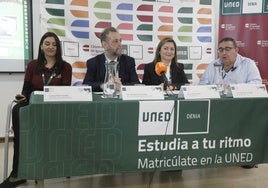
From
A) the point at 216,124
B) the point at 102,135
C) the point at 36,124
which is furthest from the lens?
the point at 216,124

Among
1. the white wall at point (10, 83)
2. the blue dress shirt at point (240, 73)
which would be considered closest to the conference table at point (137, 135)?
the blue dress shirt at point (240, 73)

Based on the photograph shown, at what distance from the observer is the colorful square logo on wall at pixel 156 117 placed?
181cm

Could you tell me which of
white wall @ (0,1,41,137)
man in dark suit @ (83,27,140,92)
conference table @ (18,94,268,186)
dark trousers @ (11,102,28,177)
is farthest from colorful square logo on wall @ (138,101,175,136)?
white wall @ (0,1,41,137)

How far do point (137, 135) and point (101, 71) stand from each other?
949mm

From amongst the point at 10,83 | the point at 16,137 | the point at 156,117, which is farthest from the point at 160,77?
the point at 10,83

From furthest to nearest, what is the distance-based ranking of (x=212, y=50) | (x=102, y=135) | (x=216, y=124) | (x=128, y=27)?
1. (x=212, y=50)
2. (x=128, y=27)
3. (x=216, y=124)
4. (x=102, y=135)

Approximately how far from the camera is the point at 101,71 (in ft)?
8.55

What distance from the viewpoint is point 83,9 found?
334 centimetres

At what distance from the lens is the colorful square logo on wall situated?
1.81 m

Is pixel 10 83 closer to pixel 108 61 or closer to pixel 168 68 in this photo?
pixel 108 61

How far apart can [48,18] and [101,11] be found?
575 mm

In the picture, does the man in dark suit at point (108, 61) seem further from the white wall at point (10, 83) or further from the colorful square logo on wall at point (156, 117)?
the white wall at point (10, 83)

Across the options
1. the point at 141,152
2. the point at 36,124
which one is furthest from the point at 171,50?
the point at 36,124

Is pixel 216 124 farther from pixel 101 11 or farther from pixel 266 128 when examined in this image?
pixel 101 11
